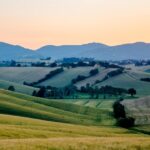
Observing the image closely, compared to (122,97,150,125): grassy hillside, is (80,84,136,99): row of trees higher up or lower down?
higher up

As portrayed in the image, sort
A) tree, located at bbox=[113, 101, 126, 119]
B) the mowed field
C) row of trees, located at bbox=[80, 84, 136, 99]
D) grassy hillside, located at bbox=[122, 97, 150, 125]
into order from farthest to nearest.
A: row of trees, located at bbox=[80, 84, 136, 99] → tree, located at bbox=[113, 101, 126, 119] → grassy hillside, located at bbox=[122, 97, 150, 125] → the mowed field

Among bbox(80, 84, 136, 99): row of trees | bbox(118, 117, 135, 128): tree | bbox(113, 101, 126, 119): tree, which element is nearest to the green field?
bbox(113, 101, 126, 119): tree

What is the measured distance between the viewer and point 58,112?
121m

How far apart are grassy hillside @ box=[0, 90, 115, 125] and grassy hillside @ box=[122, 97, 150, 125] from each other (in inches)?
241

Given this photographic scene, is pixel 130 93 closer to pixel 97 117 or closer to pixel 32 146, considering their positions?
pixel 97 117

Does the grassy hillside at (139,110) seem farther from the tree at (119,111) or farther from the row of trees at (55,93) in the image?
the row of trees at (55,93)

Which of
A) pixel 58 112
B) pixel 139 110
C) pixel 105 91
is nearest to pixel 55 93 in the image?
pixel 105 91

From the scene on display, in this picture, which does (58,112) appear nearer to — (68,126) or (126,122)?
(126,122)

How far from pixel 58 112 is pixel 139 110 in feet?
84.9

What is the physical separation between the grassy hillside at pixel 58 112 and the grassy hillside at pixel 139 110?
6.12 m

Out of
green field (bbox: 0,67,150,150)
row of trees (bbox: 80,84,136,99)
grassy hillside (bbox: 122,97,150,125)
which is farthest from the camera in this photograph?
row of trees (bbox: 80,84,136,99)

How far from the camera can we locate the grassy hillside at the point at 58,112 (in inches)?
4198

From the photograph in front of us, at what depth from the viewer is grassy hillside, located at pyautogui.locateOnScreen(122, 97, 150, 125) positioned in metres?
113

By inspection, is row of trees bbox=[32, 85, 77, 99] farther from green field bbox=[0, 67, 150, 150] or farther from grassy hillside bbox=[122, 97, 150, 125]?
grassy hillside bbox=[122, 97, 150, 125]
